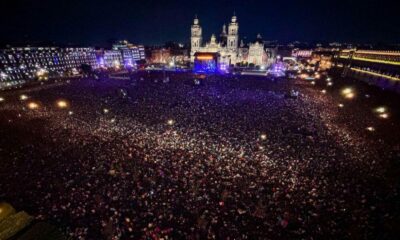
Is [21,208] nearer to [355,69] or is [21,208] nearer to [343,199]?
[343,199]

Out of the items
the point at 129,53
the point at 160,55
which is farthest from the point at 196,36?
the point at 129,53

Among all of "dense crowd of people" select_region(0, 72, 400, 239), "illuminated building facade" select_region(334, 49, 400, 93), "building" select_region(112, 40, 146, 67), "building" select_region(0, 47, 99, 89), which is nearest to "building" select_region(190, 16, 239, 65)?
"building" select_region(112, 40, 146, 67)

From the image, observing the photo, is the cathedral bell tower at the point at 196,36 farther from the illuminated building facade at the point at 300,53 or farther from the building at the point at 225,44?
the illuminated building facade at the point at 300,53

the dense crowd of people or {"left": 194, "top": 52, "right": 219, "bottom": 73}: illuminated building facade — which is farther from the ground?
{"left": 194, "top": 52, "right": 219, "bottom": 73}: illuminated building facade

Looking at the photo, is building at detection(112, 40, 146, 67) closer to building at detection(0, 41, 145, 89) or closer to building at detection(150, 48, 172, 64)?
building at detection(0, 41, 145, 89)

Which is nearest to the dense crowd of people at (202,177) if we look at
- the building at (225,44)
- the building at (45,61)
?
the building at (45,61)

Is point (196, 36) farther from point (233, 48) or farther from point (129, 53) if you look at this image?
point (129, 53)
